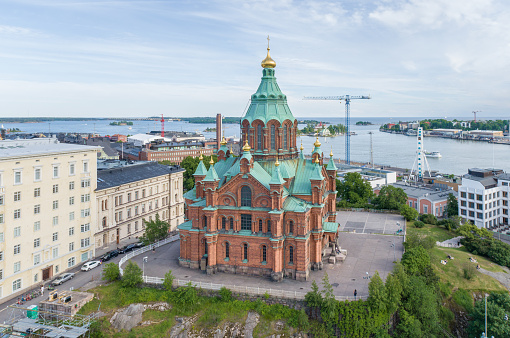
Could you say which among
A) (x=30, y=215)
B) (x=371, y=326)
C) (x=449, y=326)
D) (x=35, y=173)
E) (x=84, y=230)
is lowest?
(x=449, y=326)

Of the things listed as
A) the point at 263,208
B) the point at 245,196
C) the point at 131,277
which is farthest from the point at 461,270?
the point at 131,277

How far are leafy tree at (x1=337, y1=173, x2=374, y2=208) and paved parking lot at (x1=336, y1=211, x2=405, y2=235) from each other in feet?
15.8

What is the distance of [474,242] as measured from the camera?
162 feet

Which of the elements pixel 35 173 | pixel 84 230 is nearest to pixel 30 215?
pixel 35 173

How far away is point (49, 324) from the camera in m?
32.2

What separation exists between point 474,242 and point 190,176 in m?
60.2

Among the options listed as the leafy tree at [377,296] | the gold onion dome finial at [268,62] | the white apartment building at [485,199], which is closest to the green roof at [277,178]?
the leafy tree at [377,296]

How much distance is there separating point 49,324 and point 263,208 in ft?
67.9

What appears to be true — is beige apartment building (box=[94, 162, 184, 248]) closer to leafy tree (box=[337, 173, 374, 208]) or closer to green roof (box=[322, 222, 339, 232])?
green roof (box=[322, 222, 339, 232])

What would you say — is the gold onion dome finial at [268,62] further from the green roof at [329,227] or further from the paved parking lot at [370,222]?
the paved parking lot at [370,222]

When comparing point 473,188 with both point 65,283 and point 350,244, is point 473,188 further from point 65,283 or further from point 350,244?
point 65,283

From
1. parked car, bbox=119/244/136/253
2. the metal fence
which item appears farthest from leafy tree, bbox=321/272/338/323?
parked car, bbox=119/244/136/253

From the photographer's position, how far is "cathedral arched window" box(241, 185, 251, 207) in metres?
38.4

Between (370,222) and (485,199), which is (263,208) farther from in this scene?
(485,199)
